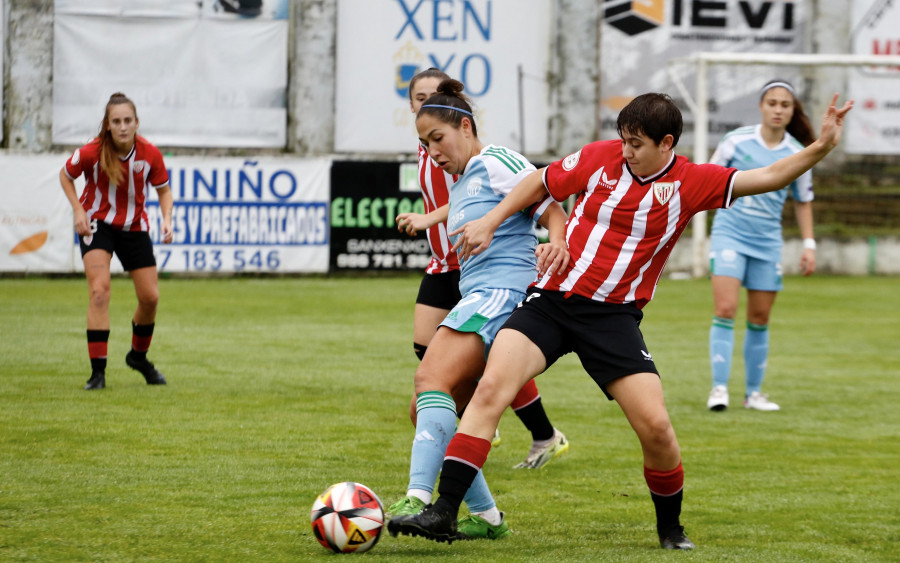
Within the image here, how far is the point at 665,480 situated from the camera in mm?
4551

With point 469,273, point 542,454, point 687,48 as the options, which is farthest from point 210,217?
point 469,273

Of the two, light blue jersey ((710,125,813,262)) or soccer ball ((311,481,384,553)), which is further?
light blue jersey ((710,125,813,262))

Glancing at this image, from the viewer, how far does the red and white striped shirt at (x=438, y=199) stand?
5.93 meters

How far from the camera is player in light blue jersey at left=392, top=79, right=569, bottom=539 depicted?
14.9ft

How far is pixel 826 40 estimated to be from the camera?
74.0 ft

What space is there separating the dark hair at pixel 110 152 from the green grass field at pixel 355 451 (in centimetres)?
146

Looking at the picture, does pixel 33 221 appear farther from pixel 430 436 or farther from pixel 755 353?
pixel 430 436

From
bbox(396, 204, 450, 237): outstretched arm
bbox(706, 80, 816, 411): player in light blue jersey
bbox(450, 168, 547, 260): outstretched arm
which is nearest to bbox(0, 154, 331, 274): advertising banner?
bbox(706, 80, 816, 411): player in light blue jersey

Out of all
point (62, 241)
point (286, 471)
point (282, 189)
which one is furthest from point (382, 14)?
point (286, 471)

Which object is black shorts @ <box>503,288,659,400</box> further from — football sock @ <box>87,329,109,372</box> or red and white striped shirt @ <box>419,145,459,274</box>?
football sock @ <box>87,329,109,372</box>

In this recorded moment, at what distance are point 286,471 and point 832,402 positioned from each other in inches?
184

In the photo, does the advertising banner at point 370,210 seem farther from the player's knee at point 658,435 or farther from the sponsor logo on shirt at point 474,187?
the player's knee at point 658,435

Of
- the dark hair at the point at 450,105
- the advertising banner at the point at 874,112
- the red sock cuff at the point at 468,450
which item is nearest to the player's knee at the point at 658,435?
the red sock cuff at the point at 468,450

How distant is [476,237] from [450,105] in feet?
2.16
